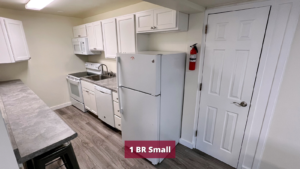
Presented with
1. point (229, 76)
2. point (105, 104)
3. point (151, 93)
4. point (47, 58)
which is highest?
point (47, 58)

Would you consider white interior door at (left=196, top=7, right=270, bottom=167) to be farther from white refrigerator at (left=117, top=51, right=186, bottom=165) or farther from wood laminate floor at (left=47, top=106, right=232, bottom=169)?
white refrigerator at (left=117, top=51, right=186, bottom=165)

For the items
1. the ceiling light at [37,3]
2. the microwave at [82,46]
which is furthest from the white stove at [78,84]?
the ceiling light at [37,3]

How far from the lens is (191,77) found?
6.66 ft

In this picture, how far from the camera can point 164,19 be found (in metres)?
1.85

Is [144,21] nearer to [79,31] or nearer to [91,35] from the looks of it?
[91,35]

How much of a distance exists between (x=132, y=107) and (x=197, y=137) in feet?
3.80

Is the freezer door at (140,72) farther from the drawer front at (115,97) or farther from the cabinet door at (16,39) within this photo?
the cabinet door at (16,39)

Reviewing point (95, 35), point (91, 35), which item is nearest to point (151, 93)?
point (95, 35)

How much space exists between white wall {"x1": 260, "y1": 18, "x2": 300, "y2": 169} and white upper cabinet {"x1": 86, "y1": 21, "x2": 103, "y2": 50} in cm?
296

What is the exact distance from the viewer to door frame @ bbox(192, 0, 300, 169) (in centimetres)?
129

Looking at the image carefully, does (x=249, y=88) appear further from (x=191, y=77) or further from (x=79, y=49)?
(x=79, y=49)

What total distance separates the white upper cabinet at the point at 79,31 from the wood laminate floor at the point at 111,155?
2.17 meters

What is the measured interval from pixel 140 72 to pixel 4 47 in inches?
101

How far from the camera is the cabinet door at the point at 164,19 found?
5.75ft
